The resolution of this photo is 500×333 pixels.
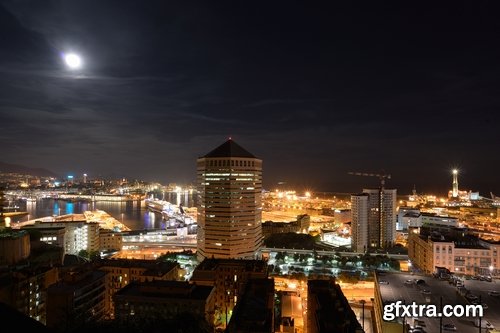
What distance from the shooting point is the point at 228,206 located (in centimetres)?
1089

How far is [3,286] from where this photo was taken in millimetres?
5824

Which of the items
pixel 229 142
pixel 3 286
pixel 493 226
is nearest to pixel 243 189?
pixel 229 142

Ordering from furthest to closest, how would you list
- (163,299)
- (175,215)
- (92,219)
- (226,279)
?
(175,215), (92,219), (226,279), (163,299)

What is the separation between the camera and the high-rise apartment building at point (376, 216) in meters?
14.0

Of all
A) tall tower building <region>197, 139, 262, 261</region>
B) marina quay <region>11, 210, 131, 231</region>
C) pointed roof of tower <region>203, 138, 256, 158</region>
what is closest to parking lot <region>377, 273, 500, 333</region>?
tall tower building <region>197, 139, 262, 261</region>

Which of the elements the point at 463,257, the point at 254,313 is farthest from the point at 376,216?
the point at 254,313

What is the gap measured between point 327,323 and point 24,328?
3001 millimetres

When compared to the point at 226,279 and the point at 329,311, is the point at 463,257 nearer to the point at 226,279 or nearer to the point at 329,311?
the point at 226,279

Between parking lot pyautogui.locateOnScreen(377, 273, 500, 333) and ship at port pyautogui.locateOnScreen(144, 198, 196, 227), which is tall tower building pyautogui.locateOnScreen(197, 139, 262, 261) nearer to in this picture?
parking lot pyautogui.locateOnScreen(377, 273, 500, 333)

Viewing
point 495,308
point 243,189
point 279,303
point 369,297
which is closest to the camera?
point 495,308

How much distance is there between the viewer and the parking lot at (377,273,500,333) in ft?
13.6

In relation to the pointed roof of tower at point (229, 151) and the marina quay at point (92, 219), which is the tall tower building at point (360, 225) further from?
the marina quay at point (92, 219)

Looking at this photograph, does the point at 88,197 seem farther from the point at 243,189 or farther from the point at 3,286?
the point at 3,286

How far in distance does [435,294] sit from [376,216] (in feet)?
31.7
